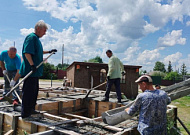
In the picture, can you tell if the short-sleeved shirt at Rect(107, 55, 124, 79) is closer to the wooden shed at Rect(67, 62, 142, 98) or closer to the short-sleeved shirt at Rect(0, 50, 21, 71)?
the short-sleeved shirt at Rect(0, 50, 21, 71)

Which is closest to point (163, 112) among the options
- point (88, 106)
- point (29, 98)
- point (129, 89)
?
point (29, 98)

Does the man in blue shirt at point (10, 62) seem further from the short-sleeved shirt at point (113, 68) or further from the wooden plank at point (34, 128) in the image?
the short-sleeved shirt at point (113, 68)

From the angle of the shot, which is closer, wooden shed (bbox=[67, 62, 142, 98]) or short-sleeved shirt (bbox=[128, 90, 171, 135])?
short-sleeved shirt (bbox=[128, 90, 171, 135])

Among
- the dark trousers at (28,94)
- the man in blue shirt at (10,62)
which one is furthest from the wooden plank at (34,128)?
the man in blue shirt at (10,62)

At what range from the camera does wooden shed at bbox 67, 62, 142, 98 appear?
46.1 feet

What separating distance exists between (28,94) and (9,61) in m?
2.69

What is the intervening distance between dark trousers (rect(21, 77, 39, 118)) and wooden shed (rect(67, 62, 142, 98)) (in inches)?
377

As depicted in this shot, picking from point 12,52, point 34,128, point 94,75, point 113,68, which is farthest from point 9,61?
point 94,75

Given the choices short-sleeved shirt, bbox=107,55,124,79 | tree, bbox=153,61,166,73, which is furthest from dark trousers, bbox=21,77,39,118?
tree, bbox=153,61,166,73

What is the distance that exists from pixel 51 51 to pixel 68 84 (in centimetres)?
1014

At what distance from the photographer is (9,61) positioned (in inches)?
239

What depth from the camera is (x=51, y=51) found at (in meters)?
4.60

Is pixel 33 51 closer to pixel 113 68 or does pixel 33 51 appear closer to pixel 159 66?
pixel 113 68

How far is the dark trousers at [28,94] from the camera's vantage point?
12.8 ft
